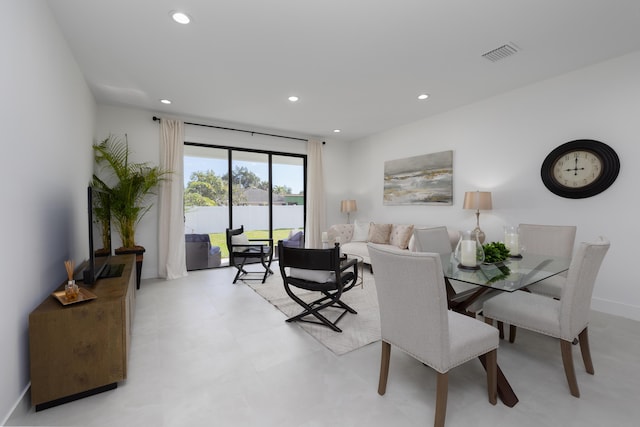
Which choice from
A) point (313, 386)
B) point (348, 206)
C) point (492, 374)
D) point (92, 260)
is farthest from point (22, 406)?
point (348, 206)

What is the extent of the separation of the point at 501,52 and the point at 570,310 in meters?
2.46

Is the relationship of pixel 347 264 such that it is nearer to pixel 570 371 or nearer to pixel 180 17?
pixel 570 371

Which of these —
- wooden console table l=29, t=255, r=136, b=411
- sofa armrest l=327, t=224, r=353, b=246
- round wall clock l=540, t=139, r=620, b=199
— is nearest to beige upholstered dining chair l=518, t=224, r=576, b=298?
round wall clock l=540, t=139, r=620, b=199

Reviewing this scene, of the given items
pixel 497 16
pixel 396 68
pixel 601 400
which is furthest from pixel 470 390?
pixel 396 68

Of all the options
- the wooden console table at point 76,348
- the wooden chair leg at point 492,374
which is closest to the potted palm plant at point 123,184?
the wooden console table at point 76,348

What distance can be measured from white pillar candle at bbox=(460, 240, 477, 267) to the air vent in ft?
6.62

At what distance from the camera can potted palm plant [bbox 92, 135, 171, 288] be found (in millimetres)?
4000

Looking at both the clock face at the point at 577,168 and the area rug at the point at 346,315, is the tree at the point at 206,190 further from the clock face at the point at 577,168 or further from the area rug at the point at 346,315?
the clock face at the point at 577,168

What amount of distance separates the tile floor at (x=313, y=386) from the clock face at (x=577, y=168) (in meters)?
1.53

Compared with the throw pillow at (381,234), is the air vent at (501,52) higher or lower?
higher

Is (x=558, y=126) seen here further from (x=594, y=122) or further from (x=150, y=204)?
(x=150, y=204)

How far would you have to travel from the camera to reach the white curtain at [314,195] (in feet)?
20.0

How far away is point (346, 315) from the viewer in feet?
10.1

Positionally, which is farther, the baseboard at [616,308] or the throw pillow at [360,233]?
the throw pillow at [360,233]
